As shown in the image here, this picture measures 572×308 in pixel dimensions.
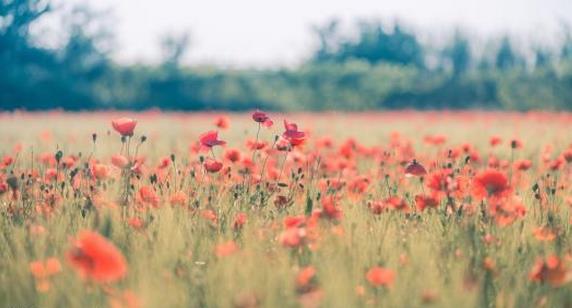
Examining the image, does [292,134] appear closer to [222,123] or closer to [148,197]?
[148,197]

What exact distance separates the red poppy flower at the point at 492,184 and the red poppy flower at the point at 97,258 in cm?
122

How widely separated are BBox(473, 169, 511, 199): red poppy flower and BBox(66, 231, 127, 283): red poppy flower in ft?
4.02

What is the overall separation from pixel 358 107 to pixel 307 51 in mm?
17885

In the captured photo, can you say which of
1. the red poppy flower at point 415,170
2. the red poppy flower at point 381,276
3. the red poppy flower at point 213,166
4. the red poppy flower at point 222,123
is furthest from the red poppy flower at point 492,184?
the red poppy flower at point 222,123

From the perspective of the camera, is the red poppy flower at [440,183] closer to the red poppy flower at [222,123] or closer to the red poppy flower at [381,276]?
the red poppy flower at [381,276]

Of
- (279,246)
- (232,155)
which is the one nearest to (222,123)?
(232,155)

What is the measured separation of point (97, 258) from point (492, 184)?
128 cm

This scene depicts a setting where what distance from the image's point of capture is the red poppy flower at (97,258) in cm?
120

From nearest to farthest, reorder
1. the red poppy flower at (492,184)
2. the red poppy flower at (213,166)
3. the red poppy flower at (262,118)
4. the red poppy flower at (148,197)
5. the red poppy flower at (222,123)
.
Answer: the red poppy flower at (492,184) → the red poppy flower at (148,197) → the red poppy flower at (213,166) → the red poppy flower at (262,118) → the red poppy flower at (222,123)

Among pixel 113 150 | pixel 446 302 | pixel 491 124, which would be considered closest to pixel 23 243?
pixel 446 302

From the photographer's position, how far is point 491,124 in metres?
9.01

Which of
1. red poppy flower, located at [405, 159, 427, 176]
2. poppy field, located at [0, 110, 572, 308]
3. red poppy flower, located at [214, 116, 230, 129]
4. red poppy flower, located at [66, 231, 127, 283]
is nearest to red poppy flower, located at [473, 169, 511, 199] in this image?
poppy field, located at [0, 110, 572, 308]

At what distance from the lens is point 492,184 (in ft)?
6.72

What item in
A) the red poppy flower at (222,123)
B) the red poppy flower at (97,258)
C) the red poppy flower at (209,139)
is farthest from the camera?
the red poppy flower at (222,123)
